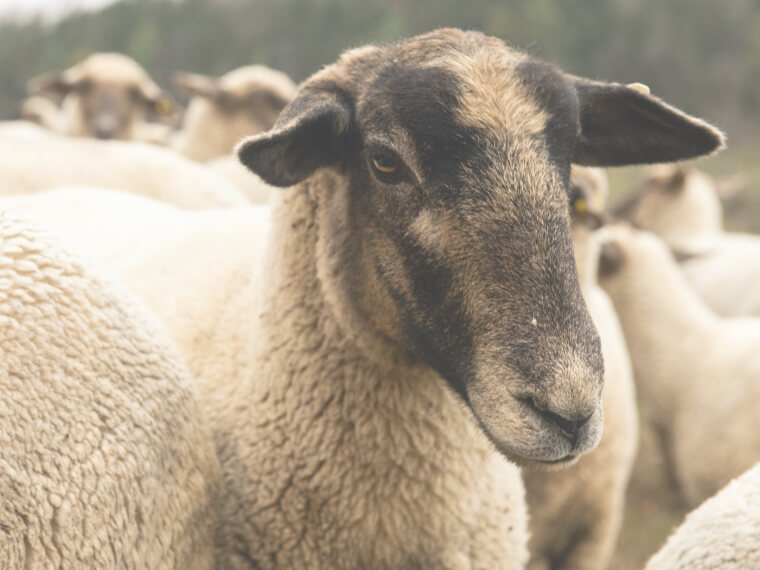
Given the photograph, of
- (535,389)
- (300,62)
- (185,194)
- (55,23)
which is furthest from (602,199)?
(55,23)

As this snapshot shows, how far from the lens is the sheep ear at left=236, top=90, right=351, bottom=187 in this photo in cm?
218

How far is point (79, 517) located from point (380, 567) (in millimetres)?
862

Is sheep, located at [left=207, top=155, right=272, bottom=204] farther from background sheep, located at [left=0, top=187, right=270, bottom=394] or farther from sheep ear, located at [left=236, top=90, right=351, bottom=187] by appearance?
sheep ear, located at [left=236, top=90, right=351, bottom=187]

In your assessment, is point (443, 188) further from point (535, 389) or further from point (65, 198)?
point (65, 198)

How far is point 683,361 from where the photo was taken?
5938 millimetres

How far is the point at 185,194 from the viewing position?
199 inches

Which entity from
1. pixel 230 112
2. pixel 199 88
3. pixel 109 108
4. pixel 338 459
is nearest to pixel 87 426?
pixel 338 459

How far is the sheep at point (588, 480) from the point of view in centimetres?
389

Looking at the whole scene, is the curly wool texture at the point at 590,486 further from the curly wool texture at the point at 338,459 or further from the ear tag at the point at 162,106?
the ear tag at the point at 162,106

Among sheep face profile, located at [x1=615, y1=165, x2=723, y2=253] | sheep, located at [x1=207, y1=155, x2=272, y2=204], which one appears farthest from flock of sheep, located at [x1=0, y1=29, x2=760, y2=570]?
sheep face profile, located at [x1=615, y1=165, x2=723, y2=253]

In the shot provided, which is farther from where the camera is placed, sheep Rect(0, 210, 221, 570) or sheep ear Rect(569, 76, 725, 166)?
sheep ear Rect(569, 76, 725, 166)

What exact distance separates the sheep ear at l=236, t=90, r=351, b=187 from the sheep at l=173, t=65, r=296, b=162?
6.20 m

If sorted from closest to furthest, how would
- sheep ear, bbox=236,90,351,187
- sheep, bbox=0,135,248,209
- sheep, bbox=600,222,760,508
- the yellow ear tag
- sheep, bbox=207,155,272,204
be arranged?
sheep ear, bbox=236,90,351,187
sheep, bbox=0,135,248,209
sheep, bbox=600,222,760,508
sheep, bbox=207,155,272,204
the yellow ear tag

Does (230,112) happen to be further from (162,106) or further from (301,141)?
(301,141)
